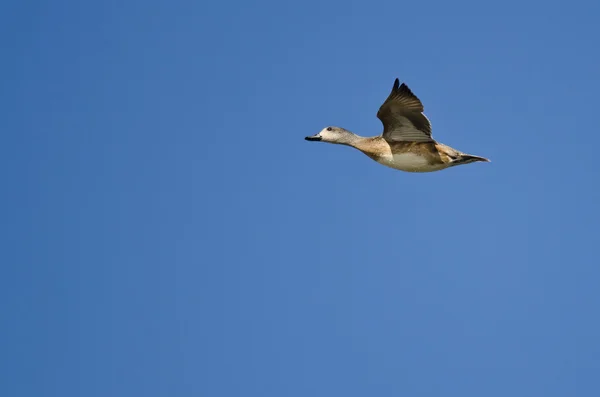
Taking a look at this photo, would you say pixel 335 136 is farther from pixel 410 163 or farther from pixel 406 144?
pixel 410 163

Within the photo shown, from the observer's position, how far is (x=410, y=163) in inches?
804

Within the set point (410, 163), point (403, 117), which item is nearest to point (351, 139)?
point (410, 163)

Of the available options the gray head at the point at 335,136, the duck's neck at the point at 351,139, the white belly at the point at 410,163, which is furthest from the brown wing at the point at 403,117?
the gray head at the point at 335,136

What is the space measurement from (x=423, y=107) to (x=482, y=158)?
6.39 ft

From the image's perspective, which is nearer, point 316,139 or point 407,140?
point 407,140

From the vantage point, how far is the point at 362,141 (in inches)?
824

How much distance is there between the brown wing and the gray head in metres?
1.08

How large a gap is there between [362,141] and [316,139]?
1.30 m

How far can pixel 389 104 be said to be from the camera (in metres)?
19.3

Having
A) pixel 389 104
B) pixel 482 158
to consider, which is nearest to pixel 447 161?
pixel 482 158

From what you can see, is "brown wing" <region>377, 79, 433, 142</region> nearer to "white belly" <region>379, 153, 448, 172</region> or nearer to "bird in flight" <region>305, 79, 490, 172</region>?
"bird in flight" <region>305, 79, 490, 172</region>

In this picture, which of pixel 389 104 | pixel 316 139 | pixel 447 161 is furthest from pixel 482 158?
pixel 316 139

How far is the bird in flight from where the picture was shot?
63.8ft

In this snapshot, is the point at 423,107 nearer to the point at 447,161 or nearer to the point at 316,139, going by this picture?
the point at 447,161
